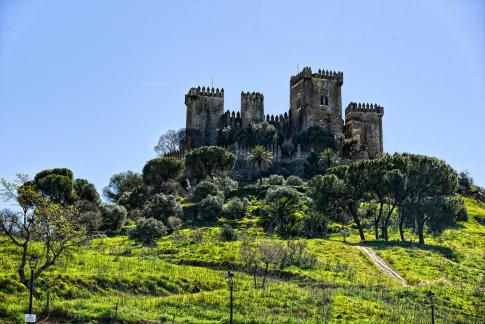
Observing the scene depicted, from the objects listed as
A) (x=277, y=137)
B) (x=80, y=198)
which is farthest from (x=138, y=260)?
(x=277, y=137)

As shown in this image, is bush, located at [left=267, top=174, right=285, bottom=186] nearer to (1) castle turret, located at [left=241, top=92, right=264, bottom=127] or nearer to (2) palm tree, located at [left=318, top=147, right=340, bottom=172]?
(2) palm tree, located at [left=318, top=147, right=340, bottom=172]

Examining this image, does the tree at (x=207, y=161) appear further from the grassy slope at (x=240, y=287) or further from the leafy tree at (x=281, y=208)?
the grassy slope at (x=240, y=287)

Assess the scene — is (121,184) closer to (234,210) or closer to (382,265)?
(234,210)

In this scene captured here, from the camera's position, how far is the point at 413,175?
2862 inches

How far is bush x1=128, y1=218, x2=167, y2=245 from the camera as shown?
70125 millimetres

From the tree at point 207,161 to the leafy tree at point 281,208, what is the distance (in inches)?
740

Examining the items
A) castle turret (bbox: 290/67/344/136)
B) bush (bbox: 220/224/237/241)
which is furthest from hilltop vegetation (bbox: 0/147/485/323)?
castle turret (bbox: 290/67/344/136)

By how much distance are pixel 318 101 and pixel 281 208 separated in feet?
136

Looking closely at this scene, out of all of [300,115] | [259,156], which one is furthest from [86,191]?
[300,115]

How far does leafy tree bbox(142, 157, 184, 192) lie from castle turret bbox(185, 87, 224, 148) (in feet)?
48.0

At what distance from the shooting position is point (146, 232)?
231ft

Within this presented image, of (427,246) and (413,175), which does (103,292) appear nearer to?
(427,246)

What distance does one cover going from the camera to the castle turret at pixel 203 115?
114938 millimetres

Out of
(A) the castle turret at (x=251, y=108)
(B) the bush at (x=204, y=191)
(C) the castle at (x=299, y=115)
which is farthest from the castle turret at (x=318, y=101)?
(B) the bush at (x=204, y=191)
